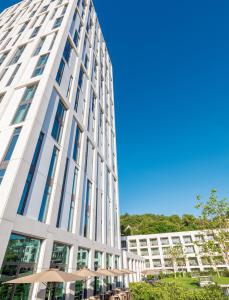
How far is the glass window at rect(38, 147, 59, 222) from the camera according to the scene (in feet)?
39.1

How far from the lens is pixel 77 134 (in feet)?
65.6

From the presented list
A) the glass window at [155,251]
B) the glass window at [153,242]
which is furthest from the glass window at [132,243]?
the glass window at [155,251]

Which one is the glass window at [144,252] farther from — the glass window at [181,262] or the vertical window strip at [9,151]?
the vertical window strip at [9,151]

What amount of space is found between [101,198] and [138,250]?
5364 cm

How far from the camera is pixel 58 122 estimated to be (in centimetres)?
1630

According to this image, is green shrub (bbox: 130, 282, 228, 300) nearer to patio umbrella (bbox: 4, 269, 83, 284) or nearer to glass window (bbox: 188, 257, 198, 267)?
patio umbrella (bbox: 4, 269, 83, 284)

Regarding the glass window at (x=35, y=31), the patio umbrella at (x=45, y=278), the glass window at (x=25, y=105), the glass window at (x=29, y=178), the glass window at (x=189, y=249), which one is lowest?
the patio umbrella at (x=45, y=278)

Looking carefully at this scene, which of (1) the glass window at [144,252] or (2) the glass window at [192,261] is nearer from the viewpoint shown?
(2) the glass window at [192,261]

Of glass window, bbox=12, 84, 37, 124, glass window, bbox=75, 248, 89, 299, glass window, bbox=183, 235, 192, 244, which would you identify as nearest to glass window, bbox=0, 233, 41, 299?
glass window, bbox=75, 248, 89, 299

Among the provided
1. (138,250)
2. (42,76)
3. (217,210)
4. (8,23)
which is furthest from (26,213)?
(138,250)

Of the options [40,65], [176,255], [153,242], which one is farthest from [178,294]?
[153,242]

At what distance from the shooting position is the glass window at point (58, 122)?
15.4 metres

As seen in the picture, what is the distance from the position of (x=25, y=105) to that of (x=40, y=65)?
5.43 m

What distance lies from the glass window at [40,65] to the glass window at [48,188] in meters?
7.31
